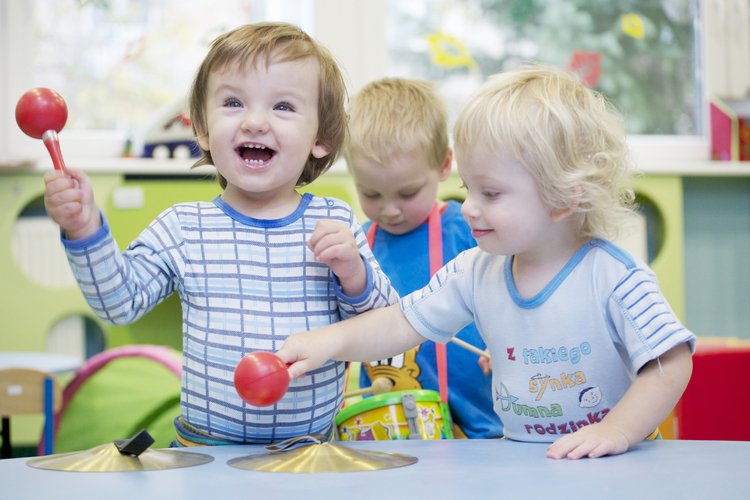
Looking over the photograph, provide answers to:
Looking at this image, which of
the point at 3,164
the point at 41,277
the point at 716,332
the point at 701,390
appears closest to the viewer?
the point at 701,390

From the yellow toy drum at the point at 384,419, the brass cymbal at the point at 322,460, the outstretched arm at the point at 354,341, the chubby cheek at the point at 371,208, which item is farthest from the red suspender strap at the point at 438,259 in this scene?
the brass cymbal at the point at 322,460

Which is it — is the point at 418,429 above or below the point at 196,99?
below

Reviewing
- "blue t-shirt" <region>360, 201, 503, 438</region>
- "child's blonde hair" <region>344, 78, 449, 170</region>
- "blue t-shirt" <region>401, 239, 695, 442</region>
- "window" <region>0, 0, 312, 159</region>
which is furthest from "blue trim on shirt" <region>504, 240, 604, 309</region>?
"window" <region>0, 0, 312, 159</region>

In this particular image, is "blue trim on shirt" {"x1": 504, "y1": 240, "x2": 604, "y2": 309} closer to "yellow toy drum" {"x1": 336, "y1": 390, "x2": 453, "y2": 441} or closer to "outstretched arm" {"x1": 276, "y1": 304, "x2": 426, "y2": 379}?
"outstretched arm" {"x1": 276, "y1": 304, "x2": 426, "y2": 379}

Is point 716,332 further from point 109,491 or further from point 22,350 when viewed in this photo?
point 109,491

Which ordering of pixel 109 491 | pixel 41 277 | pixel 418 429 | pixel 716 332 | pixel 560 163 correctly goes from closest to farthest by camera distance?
1. pixel 109 491
2. pixel 560 163
3. pixel 418 429
4. pixel 41 277
5. pixel 716 332

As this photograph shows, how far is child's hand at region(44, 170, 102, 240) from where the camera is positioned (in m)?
1.00

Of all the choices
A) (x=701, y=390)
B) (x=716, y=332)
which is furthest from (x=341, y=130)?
(x=716, y=332)

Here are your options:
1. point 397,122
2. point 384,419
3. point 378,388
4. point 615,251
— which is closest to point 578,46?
point 397,122

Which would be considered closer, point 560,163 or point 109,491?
point 109,491

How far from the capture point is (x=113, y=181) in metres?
3.08

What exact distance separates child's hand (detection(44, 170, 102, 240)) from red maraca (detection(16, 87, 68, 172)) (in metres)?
0.02

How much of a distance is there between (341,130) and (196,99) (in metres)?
0.19

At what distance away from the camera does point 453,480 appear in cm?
86
